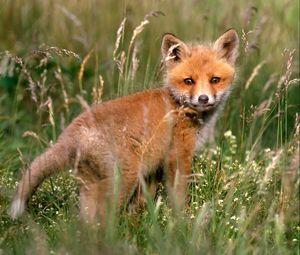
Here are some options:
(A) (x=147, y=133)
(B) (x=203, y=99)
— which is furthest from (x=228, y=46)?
(A) (x=147, y=133)

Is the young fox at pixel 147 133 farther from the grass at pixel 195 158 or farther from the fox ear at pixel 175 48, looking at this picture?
the grass at pixel 195 158

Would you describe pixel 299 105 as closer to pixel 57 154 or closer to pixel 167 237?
pixel 57 154

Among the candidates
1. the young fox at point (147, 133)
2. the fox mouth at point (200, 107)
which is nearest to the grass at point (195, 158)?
the young fox at point (147, 133)

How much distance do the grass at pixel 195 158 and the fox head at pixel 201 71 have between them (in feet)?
0.51

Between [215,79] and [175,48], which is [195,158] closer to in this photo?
[215,79]

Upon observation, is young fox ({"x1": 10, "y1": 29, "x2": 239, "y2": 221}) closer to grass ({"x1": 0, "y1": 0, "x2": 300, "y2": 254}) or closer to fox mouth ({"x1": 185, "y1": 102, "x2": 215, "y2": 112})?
fox mouth ({"x1": 185, "y1": 102, "x2": 215, "y2": 112})

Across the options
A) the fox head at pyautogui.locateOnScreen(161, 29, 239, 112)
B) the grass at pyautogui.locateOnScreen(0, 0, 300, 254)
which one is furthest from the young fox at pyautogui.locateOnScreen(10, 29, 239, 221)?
the grass at pyautogui.locateOnScreen(0, 0, 300, 254)

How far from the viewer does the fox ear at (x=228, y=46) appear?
6.57 m

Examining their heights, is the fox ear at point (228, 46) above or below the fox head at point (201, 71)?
above

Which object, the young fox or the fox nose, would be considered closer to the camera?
the young fox

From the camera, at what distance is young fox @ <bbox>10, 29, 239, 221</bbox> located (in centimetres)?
545

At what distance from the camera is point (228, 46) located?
664 centimetres

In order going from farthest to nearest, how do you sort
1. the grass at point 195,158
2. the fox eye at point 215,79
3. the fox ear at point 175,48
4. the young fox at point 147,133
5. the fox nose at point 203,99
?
the fox ear at point 175,48 < the fox eye at point 215,79 < the fox nose at point 203,99 < the young fox at point 147,133 < the grass at point 195,158

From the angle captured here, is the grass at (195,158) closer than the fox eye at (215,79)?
Yes
